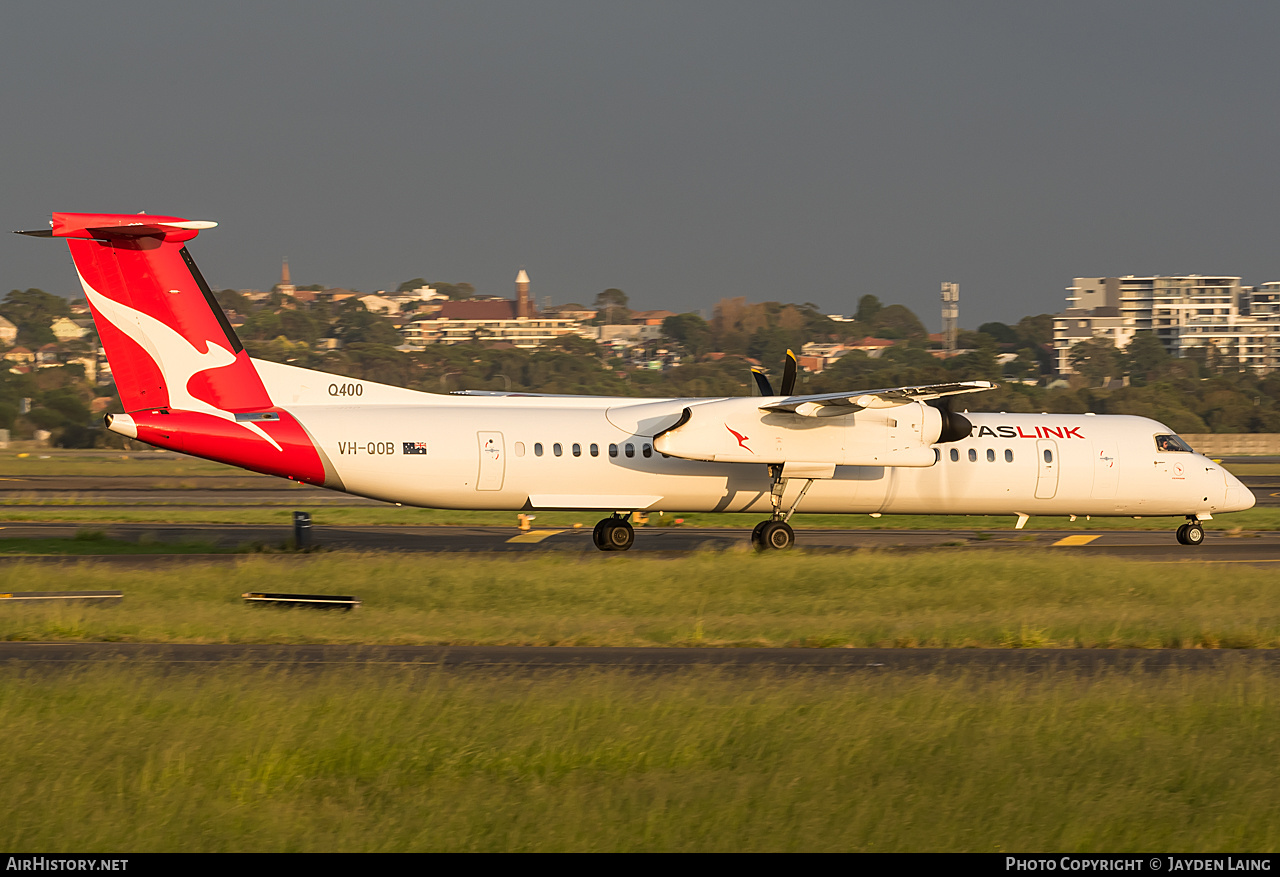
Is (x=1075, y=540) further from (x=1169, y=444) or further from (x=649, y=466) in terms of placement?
(x=649, y=466)

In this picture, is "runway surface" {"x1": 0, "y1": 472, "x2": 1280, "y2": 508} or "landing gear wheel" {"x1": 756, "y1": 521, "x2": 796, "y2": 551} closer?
"landing gear wheel" {"x1": 756, "y1": 521, "x2": 796, "y2": 551}

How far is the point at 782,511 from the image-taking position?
2600cm

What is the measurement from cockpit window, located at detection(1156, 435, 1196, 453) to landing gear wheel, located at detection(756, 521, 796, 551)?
9264 millimetres

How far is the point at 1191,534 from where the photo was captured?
2823 centimetres

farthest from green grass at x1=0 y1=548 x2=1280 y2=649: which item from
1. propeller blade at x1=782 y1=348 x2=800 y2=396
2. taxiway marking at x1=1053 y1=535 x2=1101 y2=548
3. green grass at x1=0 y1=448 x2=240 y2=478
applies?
green grass at x1=0 y1=448 x2=240 y2=478

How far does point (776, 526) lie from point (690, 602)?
6.87 metres

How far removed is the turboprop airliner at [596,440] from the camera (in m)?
22.2

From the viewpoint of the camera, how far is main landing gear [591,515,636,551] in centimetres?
2570

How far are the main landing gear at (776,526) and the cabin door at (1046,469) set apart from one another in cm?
539

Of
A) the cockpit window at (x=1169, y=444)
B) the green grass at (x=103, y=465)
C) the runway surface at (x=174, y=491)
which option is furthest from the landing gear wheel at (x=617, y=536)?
the green grass at (x=103, y=465)

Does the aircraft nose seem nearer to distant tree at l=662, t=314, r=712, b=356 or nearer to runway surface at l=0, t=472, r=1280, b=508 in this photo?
runway surface at l=0, t=472, r=1280, b=508

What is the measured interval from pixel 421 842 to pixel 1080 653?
33.7ft

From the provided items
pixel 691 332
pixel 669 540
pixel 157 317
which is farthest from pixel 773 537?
pixel 691 332

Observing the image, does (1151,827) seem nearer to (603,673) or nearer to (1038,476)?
(603,673)
